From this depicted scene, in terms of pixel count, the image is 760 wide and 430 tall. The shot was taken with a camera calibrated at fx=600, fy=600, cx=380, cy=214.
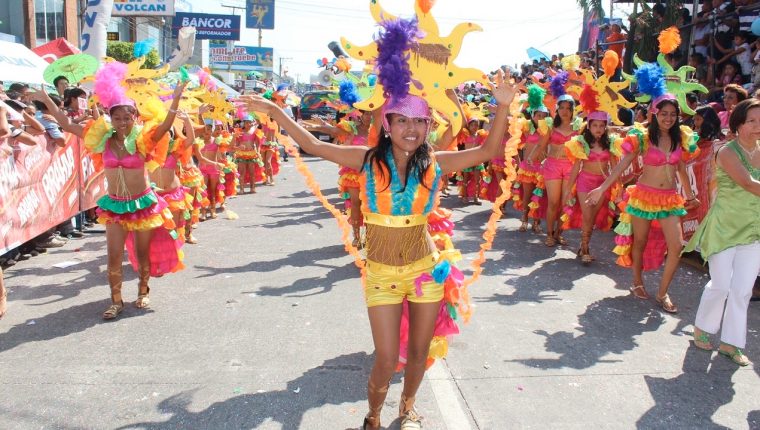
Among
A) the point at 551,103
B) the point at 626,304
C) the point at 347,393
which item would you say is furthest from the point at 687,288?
the point at 347,393

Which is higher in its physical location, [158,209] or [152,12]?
[152,12]

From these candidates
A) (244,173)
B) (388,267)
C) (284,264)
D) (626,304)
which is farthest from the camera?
(244,173)

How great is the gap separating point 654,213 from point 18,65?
9921 mm

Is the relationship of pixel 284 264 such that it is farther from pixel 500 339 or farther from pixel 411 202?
pixel 411 202

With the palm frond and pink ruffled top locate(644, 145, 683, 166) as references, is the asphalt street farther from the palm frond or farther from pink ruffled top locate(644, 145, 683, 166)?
the palm frond

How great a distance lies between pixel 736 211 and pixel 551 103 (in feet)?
15.9

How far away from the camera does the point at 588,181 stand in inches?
297

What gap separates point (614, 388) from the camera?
399 centimetres

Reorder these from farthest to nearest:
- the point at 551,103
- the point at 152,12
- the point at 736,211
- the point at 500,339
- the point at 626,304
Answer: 1. the point at 152,12
2. the point at 551,103
3. the point at 626,304
4. the point at 500,339
5. the point at 736,211

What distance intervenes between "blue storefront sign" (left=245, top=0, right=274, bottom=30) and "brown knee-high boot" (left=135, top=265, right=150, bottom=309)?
4840cm

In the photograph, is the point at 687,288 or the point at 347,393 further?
the point at 687,288

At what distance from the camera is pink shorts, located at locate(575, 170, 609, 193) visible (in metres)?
7.49

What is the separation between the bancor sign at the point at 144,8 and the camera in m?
35.0

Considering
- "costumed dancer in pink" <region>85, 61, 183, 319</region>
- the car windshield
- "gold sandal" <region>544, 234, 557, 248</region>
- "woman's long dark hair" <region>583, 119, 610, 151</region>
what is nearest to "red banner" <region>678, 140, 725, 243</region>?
"woman's long dark hair" <region>583, 119, 610, 151</region>
